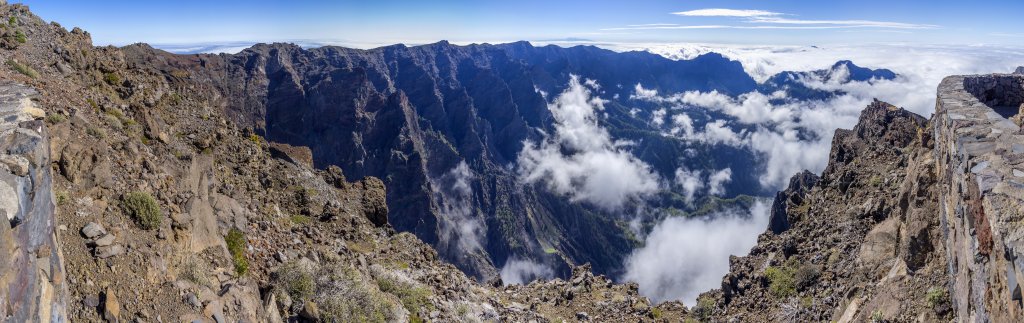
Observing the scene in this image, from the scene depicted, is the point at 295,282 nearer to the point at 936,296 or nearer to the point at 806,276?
the point at 936,296

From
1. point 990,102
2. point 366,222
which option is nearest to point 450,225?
point 366,222

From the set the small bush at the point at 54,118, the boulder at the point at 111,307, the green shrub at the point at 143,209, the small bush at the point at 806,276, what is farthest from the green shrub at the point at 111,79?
the small bush at the point at 806,276

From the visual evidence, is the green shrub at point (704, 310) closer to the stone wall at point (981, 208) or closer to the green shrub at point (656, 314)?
the green shrub at point (656, 314)

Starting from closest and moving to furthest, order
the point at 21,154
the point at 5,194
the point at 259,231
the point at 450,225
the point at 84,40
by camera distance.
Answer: the point at 5,194 → the point at 21,154 → the point at 259,231 → the point at 84,40 → the point at 450,225

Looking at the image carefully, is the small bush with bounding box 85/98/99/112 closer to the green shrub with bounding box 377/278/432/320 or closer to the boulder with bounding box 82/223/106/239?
the boulder with bounding box 82/223/106/239

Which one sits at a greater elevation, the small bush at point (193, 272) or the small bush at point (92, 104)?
the small bush at point (92, 104)

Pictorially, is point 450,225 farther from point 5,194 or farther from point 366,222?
point 5,194

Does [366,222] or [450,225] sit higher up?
[366,222]
